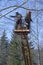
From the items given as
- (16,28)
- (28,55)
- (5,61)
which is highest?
(16,28)

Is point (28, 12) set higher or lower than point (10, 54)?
higher

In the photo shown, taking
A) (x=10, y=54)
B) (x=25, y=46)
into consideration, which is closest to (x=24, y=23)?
(x=25, y=46)

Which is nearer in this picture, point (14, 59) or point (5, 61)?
point (14, 59)

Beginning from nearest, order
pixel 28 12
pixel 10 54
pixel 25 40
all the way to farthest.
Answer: pixel 28 12 < pixel 25 40 < pixel 10 54

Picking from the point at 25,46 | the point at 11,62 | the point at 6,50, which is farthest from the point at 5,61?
the point at 25,46

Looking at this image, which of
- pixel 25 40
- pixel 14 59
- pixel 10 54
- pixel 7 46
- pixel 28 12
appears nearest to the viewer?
pixel 28 12

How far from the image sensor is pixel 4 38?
38000 millimetres

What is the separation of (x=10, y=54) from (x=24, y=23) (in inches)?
1144

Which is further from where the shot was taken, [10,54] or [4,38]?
[4,38]

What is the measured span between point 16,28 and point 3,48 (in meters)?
30.7

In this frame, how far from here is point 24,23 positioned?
531cm

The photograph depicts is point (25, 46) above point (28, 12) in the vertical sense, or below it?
below

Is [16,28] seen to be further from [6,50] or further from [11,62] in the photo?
[6,50]

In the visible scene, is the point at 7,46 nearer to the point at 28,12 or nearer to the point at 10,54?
the point at 10,54
